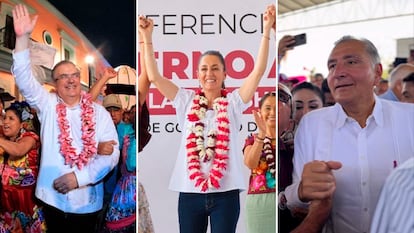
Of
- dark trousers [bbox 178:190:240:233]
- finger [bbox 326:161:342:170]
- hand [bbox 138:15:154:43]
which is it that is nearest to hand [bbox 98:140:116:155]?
dark trousers [bbox 178:190:240:233]

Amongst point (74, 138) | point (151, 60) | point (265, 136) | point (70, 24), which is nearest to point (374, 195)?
point (265, 136)

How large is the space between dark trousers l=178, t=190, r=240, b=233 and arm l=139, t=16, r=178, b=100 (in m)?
0.57

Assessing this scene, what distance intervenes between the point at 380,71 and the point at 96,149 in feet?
5.11

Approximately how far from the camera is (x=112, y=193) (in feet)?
9.26

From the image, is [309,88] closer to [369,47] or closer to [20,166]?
[369,47]

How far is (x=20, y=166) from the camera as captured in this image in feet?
9.23

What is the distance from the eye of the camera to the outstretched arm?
279cm

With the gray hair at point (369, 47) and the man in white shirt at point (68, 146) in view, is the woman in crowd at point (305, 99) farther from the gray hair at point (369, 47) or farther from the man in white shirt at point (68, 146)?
the man in white shirt at point (68, 146)

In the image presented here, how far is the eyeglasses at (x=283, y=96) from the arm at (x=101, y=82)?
2.89ft

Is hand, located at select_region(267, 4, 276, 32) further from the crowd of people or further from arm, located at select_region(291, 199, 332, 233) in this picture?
arm, located at select_region(291, 199, 332, 233)

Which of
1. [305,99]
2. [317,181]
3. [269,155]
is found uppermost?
[305,99]

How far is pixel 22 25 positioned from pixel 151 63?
72cm

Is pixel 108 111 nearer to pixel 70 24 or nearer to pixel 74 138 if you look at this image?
pixel 74 138

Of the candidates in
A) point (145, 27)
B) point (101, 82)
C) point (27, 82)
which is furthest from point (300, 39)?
point (27, 82)
